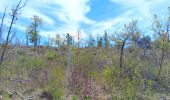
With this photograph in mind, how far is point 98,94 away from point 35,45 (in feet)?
111

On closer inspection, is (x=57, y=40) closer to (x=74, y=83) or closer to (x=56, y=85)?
(x=74, y=83)

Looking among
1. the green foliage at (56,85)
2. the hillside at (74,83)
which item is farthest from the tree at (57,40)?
the green foliage at (56,85)

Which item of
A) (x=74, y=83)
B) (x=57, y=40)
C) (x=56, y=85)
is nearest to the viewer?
(x=56, y=85)

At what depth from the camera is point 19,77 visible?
2369 cm

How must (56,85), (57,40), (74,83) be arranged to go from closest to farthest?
(56,85) → (74,83) → (57,40)

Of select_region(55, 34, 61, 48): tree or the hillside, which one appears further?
select_region(55, 34, 61, 48): tree

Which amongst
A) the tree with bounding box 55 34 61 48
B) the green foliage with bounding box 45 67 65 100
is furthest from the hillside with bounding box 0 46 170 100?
the tree with bounding box 55 34 61 48

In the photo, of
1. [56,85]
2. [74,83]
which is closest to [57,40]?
[74,83]

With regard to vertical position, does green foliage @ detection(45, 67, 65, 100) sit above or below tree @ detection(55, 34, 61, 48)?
below

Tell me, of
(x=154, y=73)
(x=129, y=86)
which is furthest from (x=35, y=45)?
(x=129, y=86)

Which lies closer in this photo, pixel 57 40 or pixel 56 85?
pixel 56 85

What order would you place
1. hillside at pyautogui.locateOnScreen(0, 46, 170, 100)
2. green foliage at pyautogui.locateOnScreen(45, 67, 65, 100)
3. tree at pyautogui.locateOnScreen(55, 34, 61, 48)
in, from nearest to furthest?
green foliage at pyautogui.locateOnScreen(45, 67, 65, 100), hillside at pyautogui.locateOnScreen(0, 46, 170, 100), tree at pyautogui.locateOnScreen(55, 34, 61, 48)

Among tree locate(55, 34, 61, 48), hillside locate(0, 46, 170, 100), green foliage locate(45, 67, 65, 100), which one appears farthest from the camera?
tree locate(55, 34, 61, 48)

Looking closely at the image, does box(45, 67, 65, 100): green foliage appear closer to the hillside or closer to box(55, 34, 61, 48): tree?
the hillside
